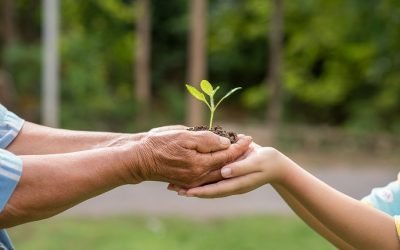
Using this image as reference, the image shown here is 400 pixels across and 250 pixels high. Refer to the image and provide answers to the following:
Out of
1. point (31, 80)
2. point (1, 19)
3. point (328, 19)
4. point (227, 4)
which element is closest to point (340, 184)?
point (328, 19)

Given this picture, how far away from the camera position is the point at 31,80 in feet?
47.3

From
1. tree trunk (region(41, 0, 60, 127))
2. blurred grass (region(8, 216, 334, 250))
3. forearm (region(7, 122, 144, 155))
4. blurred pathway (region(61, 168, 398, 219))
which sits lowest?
blurred pathway (region(61, 168, 398, 219))

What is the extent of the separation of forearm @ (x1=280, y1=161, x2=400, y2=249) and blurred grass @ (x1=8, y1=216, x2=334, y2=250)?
4198 mm

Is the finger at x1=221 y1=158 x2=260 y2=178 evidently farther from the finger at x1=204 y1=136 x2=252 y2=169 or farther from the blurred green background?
the blurred green background

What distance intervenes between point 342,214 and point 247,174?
32 cm

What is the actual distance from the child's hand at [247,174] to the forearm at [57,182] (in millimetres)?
301

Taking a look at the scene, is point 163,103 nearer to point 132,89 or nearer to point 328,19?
point 132,89

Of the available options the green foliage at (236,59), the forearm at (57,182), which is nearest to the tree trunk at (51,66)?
the green foliage at (236,59)

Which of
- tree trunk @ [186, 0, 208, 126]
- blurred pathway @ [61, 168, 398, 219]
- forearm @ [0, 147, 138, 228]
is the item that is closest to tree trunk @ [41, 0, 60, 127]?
tree trunk @ [186, 0, 208, 126]

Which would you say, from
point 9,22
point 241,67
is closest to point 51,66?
point 9,22

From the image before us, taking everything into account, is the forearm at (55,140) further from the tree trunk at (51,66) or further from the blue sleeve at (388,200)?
the tree trunk at (51,66)

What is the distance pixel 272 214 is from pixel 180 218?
0.99 m

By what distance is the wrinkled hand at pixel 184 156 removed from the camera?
213 cm

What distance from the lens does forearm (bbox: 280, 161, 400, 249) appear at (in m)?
2.25
